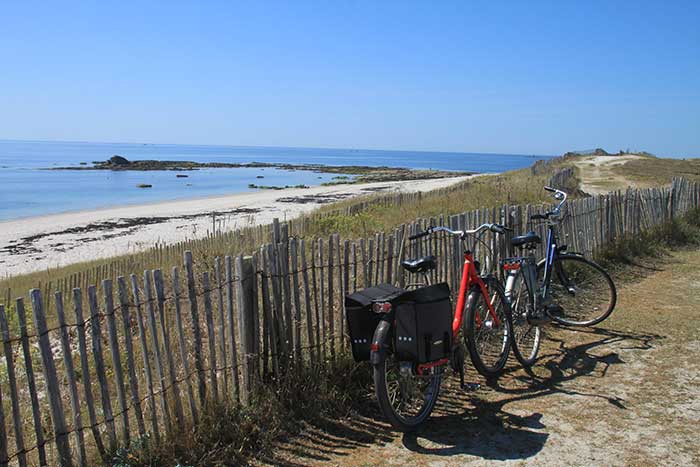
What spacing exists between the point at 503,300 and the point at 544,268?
4.94 ft

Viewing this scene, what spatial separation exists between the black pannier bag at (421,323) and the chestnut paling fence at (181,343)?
85 centimetres

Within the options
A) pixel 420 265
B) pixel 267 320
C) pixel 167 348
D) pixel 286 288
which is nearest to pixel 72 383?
pixel 167 348

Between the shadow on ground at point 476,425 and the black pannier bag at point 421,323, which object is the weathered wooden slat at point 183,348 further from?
the black pannier bag at point 421,323

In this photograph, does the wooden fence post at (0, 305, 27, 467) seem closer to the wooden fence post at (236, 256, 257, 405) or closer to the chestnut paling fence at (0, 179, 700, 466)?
the chestnut paling fence at (0, 179, 700, 466)

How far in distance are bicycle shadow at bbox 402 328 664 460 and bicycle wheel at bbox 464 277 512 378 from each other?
19cm

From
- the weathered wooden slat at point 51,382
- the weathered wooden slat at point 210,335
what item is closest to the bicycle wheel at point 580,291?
the weathered wooden slat at point 210,335

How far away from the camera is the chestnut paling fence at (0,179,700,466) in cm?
323

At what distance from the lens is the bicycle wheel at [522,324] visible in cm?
552

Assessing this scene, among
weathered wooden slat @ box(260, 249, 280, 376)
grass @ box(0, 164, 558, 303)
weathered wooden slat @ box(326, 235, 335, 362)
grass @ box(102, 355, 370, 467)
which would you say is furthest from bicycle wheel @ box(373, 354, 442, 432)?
grass @ box(0, 164, 558, 303)

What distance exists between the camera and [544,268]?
648 cm

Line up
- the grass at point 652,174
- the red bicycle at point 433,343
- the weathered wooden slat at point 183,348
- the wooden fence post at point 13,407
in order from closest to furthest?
the wooden fence post at point 13,407 → the weathered wooden slat at point 183,348 → the red bicycle at point 433,343 → the grass at point 652,174

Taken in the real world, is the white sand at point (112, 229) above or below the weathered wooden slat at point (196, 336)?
below

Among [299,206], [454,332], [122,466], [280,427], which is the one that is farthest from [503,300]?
[299,206]

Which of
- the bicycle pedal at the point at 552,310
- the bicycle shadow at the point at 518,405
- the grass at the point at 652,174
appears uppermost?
the bicycle pedal at the point at 552,310
